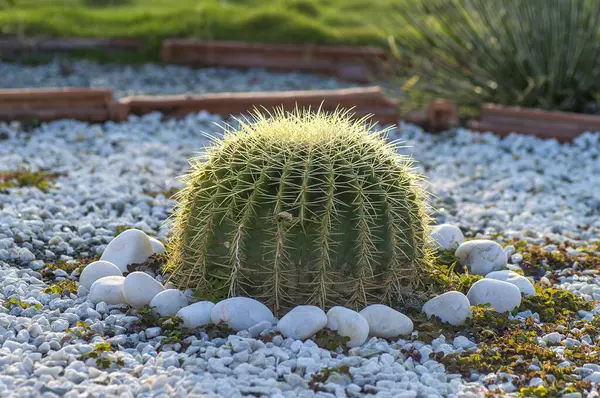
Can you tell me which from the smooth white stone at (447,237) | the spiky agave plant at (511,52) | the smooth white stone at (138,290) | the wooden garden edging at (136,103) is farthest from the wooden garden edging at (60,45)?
the smooth white stone at (138,290)

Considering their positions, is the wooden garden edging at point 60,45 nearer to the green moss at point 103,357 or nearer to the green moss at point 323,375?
the green moss at point 103,357

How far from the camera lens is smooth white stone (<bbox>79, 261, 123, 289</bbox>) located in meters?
3.78

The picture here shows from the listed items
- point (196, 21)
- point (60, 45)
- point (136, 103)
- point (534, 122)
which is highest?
point (196, 21)

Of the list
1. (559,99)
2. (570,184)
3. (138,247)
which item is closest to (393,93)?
(559,99)

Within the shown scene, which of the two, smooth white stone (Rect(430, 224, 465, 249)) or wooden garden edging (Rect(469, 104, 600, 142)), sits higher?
wooden garden edging (Rect(469, 104, 600, 142))

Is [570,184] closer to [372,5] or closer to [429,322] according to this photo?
[429,322]

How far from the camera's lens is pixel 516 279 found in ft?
12.7

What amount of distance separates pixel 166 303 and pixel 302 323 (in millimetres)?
595

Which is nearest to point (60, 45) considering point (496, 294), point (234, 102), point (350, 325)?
point (234, 102)

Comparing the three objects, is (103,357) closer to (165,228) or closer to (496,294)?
(496,294)

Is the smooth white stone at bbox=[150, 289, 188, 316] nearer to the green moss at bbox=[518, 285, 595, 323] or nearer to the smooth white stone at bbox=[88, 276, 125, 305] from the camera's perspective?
the smooth white stone at bbox=[88, 276, 125, 305]

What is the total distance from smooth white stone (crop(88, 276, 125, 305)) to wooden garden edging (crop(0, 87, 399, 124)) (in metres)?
3.60

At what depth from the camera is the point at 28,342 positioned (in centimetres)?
318

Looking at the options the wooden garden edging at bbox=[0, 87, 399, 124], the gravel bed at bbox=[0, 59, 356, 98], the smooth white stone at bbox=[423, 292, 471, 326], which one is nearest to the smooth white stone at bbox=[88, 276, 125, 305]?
the smooth white stone at bbox=[423, 292, 471, 326]
